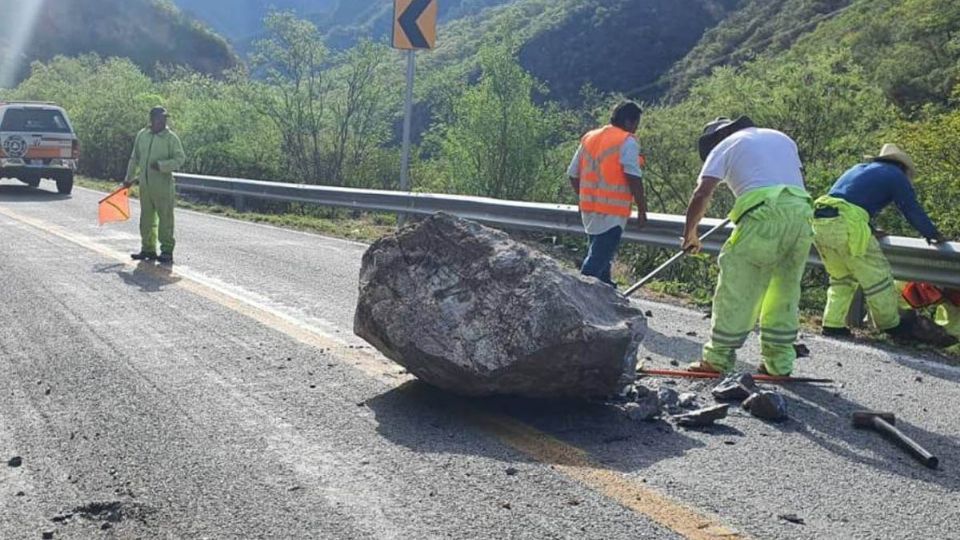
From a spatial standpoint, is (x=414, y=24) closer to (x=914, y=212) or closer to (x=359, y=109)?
(x=914, y=212)

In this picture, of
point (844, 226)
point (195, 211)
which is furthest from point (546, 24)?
point (844, 226)

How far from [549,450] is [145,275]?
613cm

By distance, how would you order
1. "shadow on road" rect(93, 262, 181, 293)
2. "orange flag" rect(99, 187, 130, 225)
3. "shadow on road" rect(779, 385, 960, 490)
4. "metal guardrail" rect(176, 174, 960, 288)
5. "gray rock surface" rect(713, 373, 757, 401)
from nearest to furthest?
"shadow on road" rect(779, 385, 960, 490) < "gray rock surface" rect(713, 373, 757, 401) < "metal guardrail" rect(176, 174, 960, 288) < "shadow on road" rect(93, 262, 181, 293) < "orange flag" rect(99, 187, 130, 225)

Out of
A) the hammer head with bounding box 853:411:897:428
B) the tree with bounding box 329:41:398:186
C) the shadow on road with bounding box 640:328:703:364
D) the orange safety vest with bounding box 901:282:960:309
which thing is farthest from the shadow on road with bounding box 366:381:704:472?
the tree with bounding box 329:41:398:186

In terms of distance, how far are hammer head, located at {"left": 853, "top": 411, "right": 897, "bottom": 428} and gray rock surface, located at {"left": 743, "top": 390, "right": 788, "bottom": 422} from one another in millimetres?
338

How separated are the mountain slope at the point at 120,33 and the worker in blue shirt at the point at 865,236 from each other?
110 meters

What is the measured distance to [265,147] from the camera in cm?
2920

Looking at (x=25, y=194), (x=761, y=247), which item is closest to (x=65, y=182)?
(x=25, y=194)

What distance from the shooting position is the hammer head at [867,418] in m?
4.94

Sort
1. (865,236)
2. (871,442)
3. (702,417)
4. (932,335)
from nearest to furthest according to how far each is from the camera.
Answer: (871,442)
(702,417)
(932,335)
(865,236)

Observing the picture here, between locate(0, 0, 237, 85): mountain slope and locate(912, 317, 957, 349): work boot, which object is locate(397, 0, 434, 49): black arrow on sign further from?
locate(0, 0, 237, 85): mountain slope

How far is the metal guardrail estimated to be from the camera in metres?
→ 7.47

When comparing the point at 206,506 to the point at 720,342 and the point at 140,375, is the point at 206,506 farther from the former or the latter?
the point at 720,342

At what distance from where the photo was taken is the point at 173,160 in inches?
421
